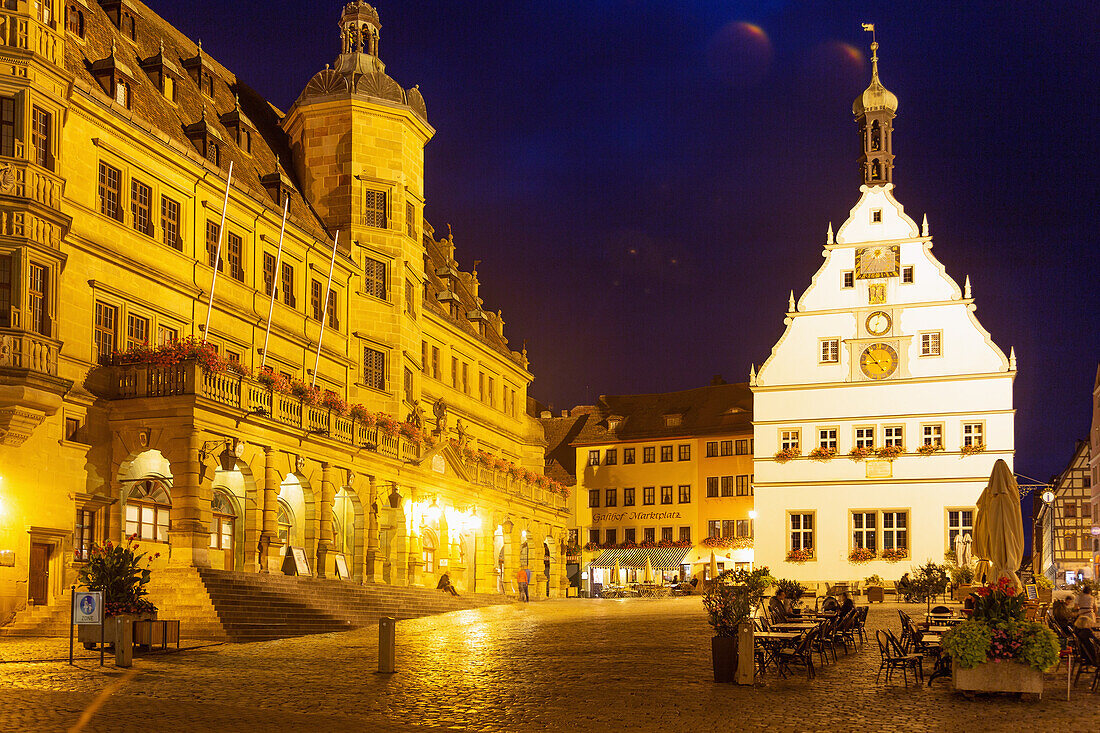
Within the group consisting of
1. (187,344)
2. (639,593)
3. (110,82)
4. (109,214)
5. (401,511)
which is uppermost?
(110,82)

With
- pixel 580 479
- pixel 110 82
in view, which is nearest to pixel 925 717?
pixel 110 82

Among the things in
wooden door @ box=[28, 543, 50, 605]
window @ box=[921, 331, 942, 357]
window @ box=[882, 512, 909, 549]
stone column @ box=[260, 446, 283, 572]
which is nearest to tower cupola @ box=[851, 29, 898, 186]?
window @ box=[921, 331, 942, 357]

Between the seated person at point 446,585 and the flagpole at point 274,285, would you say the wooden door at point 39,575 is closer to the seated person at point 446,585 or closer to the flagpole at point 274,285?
the flagpole at point 274,285

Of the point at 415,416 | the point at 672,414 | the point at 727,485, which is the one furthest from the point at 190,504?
the point at 672,414

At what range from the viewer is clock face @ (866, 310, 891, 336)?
5475 cm

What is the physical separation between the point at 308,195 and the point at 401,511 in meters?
11.6

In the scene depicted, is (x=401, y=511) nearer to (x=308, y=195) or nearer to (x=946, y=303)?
(x=308, y=195)

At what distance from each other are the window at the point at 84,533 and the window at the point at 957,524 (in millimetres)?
35729

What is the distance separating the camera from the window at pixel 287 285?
3953 centimetres

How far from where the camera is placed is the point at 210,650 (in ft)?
76.4

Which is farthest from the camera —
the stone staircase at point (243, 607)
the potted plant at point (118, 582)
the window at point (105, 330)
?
the window at point (105, 330)

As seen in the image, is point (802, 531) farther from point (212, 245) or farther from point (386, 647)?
point (386, 647)

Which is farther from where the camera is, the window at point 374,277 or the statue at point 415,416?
the statue at point 415,416

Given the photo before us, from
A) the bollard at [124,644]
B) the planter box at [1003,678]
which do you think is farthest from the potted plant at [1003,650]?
the bollard at [124,644]
